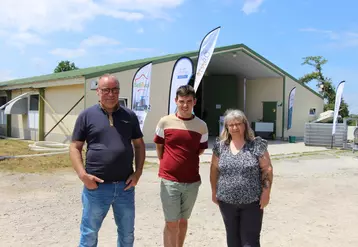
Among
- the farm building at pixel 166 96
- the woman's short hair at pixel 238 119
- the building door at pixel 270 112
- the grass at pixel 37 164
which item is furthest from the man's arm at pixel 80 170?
the building door at pixel 270 112

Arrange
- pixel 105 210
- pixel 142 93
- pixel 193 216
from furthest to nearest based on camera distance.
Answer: pixel 142 93 < pixel 193 216 < pixel 105 210

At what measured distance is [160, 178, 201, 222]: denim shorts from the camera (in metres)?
3.17

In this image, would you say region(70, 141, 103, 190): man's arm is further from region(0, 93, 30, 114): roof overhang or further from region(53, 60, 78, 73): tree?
region(53, 60, 78, 73): tree

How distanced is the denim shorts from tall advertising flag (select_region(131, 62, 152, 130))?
25.9ft

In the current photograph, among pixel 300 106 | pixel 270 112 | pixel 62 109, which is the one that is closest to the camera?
pixel 62 109

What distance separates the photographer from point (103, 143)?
280 cm

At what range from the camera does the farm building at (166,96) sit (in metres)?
14.0

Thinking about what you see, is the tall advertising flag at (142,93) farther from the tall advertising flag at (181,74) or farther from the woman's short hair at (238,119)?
the woman's short hair at (238,119)

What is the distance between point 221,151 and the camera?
3025 mm

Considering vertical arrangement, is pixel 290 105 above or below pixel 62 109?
above

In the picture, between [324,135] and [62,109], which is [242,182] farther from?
[324,135]

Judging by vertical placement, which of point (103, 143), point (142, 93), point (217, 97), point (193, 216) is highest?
point (217, 97)

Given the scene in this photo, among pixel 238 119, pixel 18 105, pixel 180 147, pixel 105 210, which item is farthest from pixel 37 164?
pixel 18 105

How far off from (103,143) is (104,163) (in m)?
0.17
